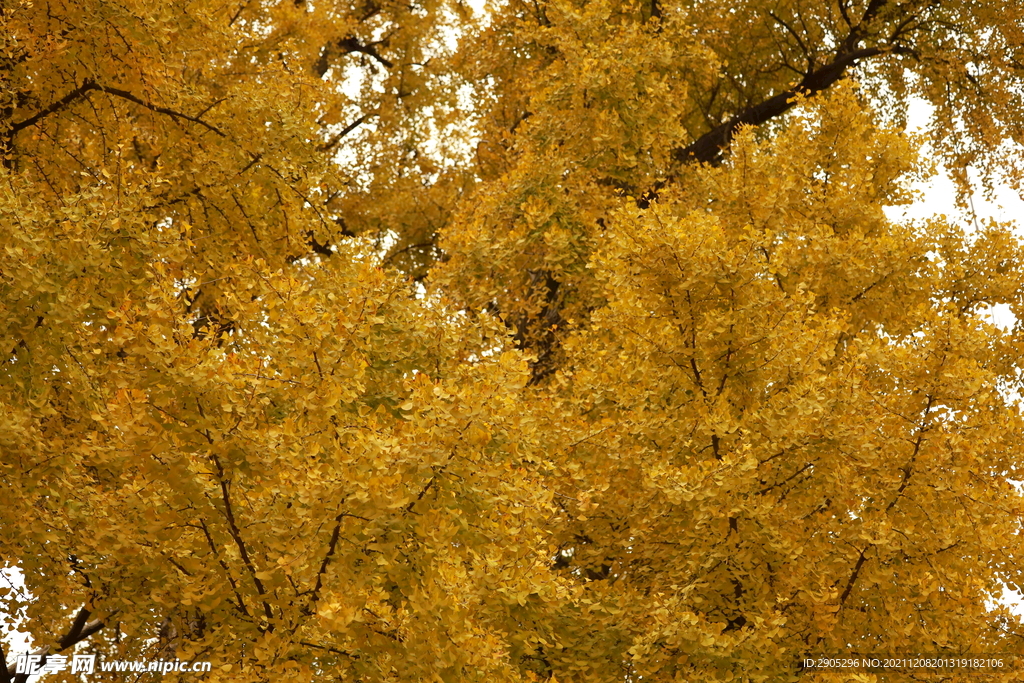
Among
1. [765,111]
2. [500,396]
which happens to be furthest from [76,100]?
[765,111]

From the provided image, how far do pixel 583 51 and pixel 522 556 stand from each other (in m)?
8.41

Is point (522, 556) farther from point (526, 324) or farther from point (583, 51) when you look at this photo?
point (583, 51)

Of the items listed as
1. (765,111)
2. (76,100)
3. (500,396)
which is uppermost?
(765,111)

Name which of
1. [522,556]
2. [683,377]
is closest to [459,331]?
[683,377]

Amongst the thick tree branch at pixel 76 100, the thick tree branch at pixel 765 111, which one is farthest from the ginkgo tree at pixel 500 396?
the thick tree branch at pixel 765 111

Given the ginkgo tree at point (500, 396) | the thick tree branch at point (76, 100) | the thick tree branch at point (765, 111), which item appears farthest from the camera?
the thick tree branch at point (765, 111)

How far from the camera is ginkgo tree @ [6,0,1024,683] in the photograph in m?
6.30

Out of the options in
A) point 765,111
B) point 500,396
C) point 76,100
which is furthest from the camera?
point 765,111

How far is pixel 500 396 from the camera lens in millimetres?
7156

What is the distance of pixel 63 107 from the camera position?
10.5 meters

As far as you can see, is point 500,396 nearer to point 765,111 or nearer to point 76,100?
point 76,100

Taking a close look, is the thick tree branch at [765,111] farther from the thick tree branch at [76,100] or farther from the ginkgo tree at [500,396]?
the thick tree branch at [76,100]

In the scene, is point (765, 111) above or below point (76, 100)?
above

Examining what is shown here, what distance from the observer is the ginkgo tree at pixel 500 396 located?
630cm
